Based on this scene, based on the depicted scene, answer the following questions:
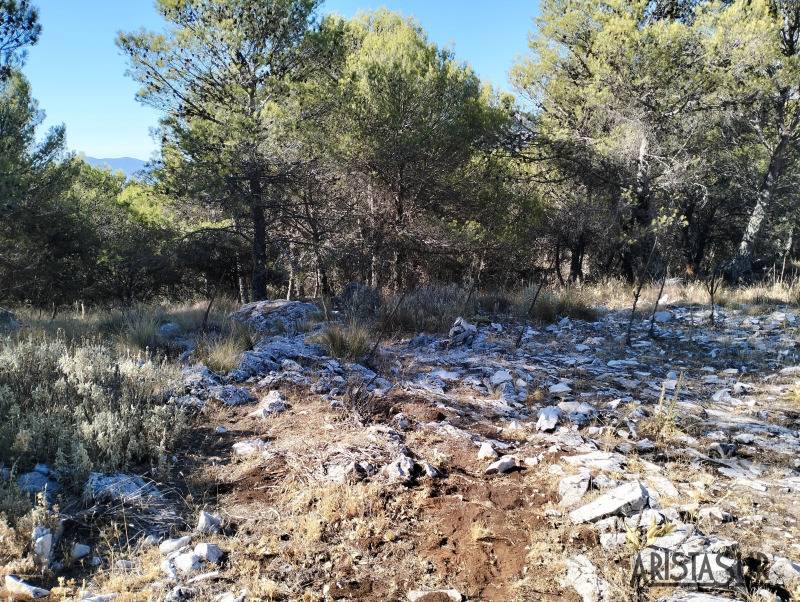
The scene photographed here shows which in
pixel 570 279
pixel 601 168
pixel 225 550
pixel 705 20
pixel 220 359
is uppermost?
pixel 705 20

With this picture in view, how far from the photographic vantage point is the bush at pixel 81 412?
3441mm

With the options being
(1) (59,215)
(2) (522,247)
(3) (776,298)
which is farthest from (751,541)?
(1) (59,215)

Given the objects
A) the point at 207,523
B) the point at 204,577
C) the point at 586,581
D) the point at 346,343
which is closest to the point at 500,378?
the point at 346,343

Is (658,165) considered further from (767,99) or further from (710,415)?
(710,415)

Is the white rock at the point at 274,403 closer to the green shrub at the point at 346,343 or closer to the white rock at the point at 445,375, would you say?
the green shrub at the point at 346,343

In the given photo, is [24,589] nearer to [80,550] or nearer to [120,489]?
[80,550]

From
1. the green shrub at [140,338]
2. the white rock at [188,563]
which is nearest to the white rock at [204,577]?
the white rock at [188,563]

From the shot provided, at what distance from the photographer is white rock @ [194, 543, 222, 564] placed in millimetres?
2580

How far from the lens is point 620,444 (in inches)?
154

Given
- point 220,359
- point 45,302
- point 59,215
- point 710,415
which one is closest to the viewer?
point 710,415

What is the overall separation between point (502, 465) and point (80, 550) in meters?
2.60

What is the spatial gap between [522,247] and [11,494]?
12581 millimetres

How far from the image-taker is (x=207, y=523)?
2840 millimetres

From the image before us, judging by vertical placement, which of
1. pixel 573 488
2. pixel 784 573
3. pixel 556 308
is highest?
pixel 556 308
